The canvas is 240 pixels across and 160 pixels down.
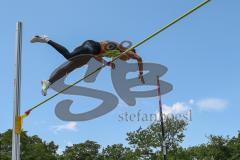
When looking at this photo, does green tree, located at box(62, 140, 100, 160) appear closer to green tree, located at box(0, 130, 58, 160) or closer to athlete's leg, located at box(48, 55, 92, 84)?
green tree, located at box(0, 130, 58, 160)

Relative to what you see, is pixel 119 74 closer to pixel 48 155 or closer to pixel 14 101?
pixel 14 101

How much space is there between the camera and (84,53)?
9.04 metres

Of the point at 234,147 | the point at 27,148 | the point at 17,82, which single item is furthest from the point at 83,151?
the point at 17,82

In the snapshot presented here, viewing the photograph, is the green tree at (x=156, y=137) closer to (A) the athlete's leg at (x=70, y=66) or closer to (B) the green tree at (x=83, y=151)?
(B) the green tree at (x=83, y=151)

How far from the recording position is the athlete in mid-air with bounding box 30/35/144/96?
29.6ft

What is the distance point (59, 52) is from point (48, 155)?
113 feet

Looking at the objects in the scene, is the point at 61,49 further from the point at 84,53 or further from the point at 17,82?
the point at 17,82

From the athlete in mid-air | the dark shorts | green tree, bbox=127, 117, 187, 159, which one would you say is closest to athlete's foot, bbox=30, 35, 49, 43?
the athlete in mid-air

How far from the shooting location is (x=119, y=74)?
12.1 metres

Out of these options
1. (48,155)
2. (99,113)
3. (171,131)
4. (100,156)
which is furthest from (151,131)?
(99,113)

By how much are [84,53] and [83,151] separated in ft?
144

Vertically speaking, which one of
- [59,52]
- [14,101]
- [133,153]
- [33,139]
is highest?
[33,139]

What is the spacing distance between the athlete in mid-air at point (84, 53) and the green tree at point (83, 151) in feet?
131

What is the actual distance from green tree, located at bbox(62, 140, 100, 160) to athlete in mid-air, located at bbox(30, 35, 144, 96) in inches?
1568
